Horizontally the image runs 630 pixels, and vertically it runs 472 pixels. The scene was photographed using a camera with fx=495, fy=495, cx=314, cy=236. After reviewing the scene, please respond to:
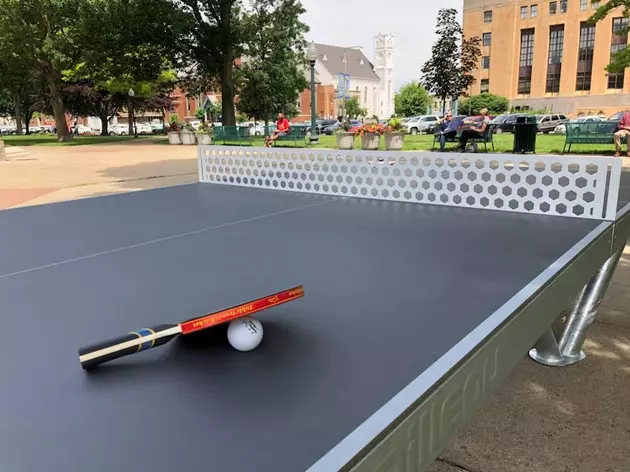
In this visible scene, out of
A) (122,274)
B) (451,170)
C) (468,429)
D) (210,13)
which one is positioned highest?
(210,13)

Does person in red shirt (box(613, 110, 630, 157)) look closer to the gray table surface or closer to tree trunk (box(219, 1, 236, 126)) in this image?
the gray table surface

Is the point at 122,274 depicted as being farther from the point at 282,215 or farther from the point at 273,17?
the point at 273,17

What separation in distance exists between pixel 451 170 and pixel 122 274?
3.17m

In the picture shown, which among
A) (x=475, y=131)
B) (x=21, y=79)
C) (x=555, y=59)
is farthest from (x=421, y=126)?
(x=555, y=59)

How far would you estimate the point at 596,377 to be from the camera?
333cm

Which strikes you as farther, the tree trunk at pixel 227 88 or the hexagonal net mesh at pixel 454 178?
the tree trunk at pixel 227 88

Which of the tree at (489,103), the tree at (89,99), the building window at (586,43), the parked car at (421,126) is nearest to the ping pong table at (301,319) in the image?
the parked car at (421,126)

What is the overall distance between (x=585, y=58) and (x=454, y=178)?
69061 mm

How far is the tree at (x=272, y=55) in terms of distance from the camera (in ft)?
96.3

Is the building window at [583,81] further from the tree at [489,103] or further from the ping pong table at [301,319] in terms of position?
the ping pong table at [301,319]

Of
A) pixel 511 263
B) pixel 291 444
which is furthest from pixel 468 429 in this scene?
pixel 291 444

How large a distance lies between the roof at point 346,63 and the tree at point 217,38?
6987cm

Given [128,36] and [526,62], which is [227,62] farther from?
[526,62]

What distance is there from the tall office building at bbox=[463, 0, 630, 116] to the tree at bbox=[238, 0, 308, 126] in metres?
43.0
